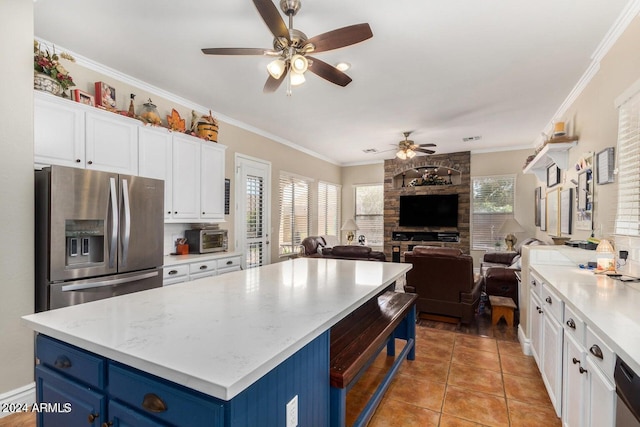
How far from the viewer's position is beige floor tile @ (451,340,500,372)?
8.89 ft

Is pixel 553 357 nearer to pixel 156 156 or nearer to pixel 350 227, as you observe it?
pixel 156 156

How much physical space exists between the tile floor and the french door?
2.85 meters

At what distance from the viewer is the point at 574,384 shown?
1.53m

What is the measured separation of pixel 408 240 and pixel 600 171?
16.3 ft

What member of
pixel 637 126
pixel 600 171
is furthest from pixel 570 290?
pixel 600 171

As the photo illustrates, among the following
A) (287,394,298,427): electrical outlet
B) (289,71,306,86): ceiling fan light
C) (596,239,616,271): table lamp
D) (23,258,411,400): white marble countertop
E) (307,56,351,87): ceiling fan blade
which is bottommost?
(287,394,298,427): electrical outlet

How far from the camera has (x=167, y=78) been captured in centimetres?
332

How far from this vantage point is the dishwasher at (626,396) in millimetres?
917

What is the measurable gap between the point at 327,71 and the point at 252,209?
316 centimetres

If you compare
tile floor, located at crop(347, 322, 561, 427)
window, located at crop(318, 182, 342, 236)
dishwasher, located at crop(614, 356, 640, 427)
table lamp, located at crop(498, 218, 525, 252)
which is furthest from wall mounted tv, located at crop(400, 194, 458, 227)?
dishwasher, located at crop(614, 356, 640, 427)

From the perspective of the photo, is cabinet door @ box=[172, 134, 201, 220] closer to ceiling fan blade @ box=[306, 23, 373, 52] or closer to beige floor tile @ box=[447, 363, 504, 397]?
ceiling fan blade @ box=[306, 23, 373, 52]

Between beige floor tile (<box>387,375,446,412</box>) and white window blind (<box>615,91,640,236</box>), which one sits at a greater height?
white window blind (<box>615,91,640,236</box>)

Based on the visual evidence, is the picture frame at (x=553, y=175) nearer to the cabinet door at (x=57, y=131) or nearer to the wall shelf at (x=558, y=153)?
the wall shelf at (x=558, y=153)

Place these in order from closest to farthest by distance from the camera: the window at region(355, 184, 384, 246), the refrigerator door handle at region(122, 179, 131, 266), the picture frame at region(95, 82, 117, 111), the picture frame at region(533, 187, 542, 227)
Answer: the refrigerator door handle at region(122, 179, 131, 266) < the picture frame at region(95, 82, 117, 111) < the picture frame at region(533, 187, 542, 227) < the window at region(355, 184, 384, 246)
